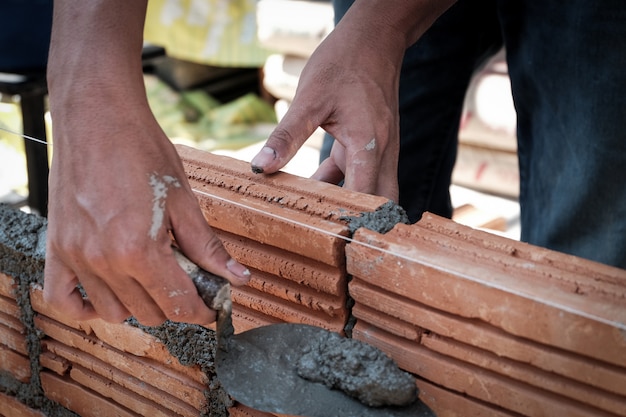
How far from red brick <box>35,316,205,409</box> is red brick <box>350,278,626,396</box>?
19.4 inches

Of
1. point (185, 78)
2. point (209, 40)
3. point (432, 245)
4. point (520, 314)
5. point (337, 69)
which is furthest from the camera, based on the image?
point (185, 78)

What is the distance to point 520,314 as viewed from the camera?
128 centimetres

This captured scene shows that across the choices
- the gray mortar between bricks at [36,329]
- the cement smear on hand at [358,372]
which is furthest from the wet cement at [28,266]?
the cement smear on hand at [358,372]

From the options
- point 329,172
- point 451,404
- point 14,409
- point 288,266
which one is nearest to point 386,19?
point 329,172

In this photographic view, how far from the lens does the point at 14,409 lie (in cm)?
218

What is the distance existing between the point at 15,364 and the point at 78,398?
255mm

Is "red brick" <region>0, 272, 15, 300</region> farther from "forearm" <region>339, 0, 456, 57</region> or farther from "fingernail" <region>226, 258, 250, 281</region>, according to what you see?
"forearm" <region>339, 0, 456, 57</region>

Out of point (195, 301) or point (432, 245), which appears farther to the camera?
point (432, 245)

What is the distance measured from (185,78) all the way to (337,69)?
4190 millimetres

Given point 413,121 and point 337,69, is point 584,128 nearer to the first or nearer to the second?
point 413,121

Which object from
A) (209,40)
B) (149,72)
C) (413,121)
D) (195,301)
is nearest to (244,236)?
(195,301)

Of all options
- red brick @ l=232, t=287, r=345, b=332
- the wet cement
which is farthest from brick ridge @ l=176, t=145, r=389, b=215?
the wet cement

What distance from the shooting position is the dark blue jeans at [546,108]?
2.15 metres

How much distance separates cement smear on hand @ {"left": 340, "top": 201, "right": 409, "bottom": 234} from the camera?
1517mm
